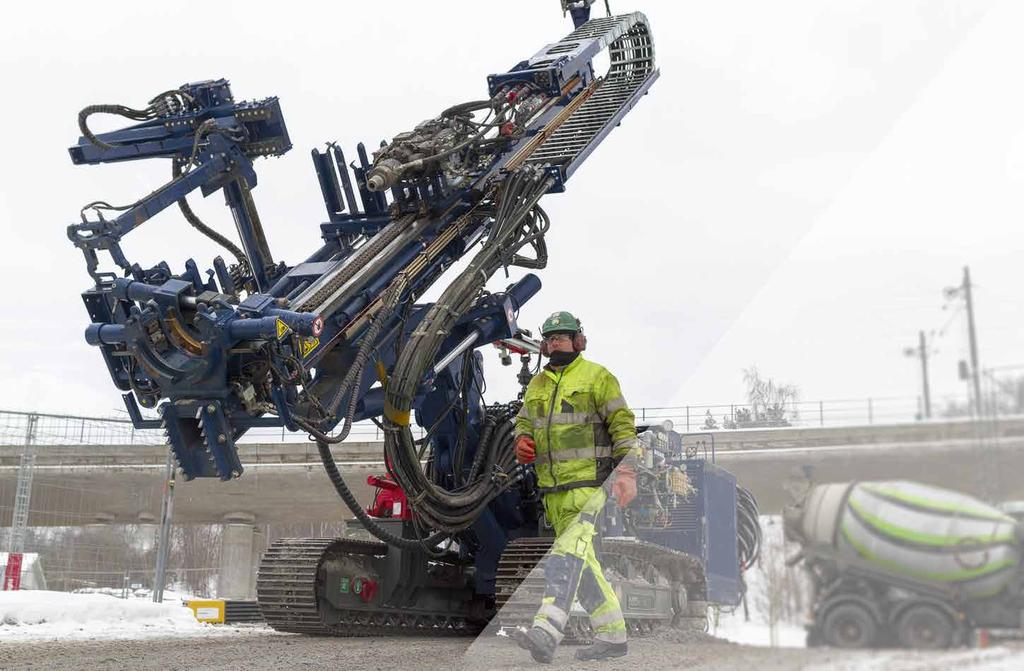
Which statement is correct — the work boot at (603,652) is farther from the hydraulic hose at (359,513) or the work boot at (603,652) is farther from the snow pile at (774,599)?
the snow pile at (774,599)

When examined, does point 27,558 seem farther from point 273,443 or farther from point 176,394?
point 176,394

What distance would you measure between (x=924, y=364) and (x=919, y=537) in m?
0.19

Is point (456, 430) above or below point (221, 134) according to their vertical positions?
below

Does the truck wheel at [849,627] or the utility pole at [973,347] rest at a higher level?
the utility pole at [973,347]

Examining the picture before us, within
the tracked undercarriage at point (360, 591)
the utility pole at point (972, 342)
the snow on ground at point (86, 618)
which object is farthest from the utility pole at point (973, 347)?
the snow on ground at point (86, 618)

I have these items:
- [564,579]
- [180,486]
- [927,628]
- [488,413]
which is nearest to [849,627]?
[927,628]

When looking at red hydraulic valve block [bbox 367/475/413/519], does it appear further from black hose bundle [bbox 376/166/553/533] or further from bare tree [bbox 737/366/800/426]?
bare tree [bbox 737/366/800/426]

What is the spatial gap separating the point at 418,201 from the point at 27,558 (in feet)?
43.2

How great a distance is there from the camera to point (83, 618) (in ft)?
28.3

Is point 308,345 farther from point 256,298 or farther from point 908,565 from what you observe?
point 908,565

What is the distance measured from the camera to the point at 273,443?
2281 centimetres

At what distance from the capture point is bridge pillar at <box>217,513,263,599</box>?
80.9 ft

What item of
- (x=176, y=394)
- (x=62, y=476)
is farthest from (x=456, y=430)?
(x=62, y=476)

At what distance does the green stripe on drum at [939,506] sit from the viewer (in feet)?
3.49
